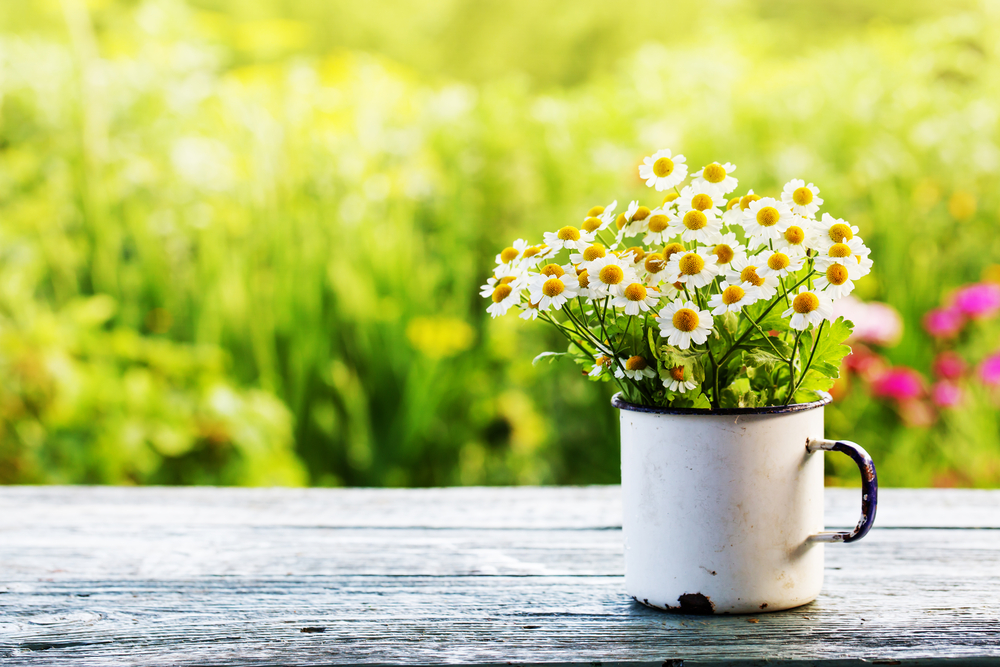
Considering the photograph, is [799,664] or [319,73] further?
[319,73]

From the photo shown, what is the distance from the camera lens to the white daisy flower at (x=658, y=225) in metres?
0.60

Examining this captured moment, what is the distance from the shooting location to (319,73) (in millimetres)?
2619

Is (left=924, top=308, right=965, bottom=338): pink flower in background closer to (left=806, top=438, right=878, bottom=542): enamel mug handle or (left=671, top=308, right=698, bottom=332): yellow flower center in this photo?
(left=806, top=438, right=878, bottom=542): enamel mug handle

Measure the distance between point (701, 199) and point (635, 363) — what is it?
128mm

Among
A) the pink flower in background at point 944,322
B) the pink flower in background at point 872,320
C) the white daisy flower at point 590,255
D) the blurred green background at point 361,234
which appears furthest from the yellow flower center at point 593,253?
the pink flower in background at point 944,322

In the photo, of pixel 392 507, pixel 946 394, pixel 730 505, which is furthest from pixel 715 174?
pixel 946 394

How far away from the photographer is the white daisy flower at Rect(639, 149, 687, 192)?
616mm

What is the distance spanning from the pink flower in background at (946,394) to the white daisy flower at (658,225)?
1427 millimetres

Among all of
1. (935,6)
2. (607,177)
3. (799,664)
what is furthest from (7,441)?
(935,6)

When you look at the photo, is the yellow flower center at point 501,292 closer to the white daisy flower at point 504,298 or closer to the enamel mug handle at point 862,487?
the white daisy flower at point 504,298

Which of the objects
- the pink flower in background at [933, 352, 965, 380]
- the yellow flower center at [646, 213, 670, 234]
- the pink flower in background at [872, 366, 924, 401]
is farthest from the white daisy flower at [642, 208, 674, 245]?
the pink flower in background at [933, 352, 965, 380]

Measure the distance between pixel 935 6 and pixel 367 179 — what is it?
7.52 feet

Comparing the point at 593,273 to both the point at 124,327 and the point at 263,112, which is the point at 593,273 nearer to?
the point at 124,327

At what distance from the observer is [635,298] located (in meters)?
0.57
